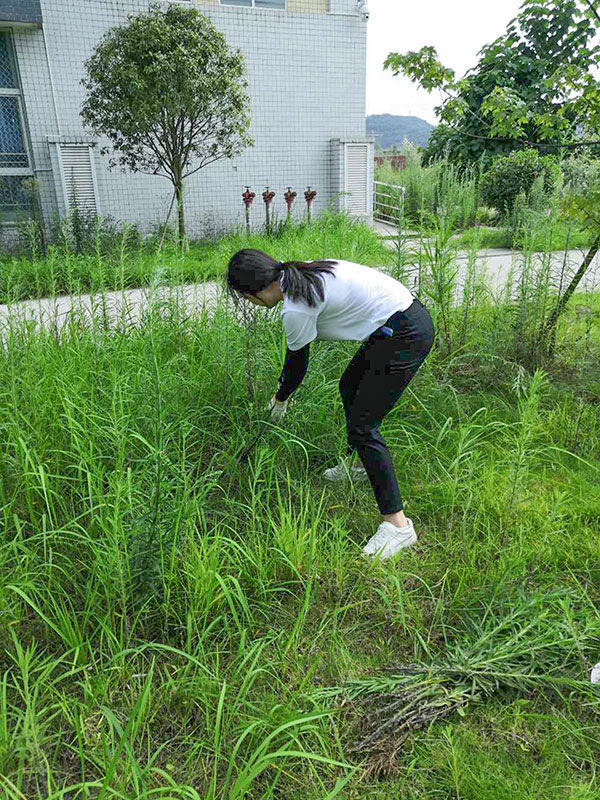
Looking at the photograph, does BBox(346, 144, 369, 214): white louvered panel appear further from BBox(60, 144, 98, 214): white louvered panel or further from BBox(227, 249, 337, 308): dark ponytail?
BBox(227, 249, 337, 308): dark ponytail

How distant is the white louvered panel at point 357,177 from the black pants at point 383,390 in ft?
33.9

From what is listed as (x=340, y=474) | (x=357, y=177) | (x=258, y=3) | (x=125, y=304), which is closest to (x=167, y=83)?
(x=258, y=3)

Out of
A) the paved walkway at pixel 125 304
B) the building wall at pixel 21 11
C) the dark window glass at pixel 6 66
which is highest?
the building wall at pixel 21 11

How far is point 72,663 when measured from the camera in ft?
6.08

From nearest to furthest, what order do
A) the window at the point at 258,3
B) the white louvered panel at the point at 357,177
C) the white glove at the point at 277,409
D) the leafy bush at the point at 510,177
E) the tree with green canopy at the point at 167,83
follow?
the white glove at the point at 277,409, the tree with green canopy at the point at 167,83, the leafy bush at the point at 510,177, the window at the point at 258,3, the white louvered panel at the point at 357,177

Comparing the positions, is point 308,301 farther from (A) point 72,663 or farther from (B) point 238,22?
(B) point 238,22

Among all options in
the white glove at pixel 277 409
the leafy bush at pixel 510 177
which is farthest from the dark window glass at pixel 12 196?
the white glove at pixel 277 409

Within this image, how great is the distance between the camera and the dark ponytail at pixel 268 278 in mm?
2449

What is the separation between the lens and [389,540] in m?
2.52

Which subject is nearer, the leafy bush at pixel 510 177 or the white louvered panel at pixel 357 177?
the leafy bush at pixel 510 177

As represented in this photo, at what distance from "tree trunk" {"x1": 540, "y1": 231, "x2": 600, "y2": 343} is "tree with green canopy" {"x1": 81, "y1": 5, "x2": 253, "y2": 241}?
5.13 metres

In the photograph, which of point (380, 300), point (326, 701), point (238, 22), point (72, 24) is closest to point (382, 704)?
point (326, 701)

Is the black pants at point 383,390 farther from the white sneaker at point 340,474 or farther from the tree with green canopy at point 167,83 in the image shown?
the tree with green canopy at point 167,83

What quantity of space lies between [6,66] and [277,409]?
31.4 feet
